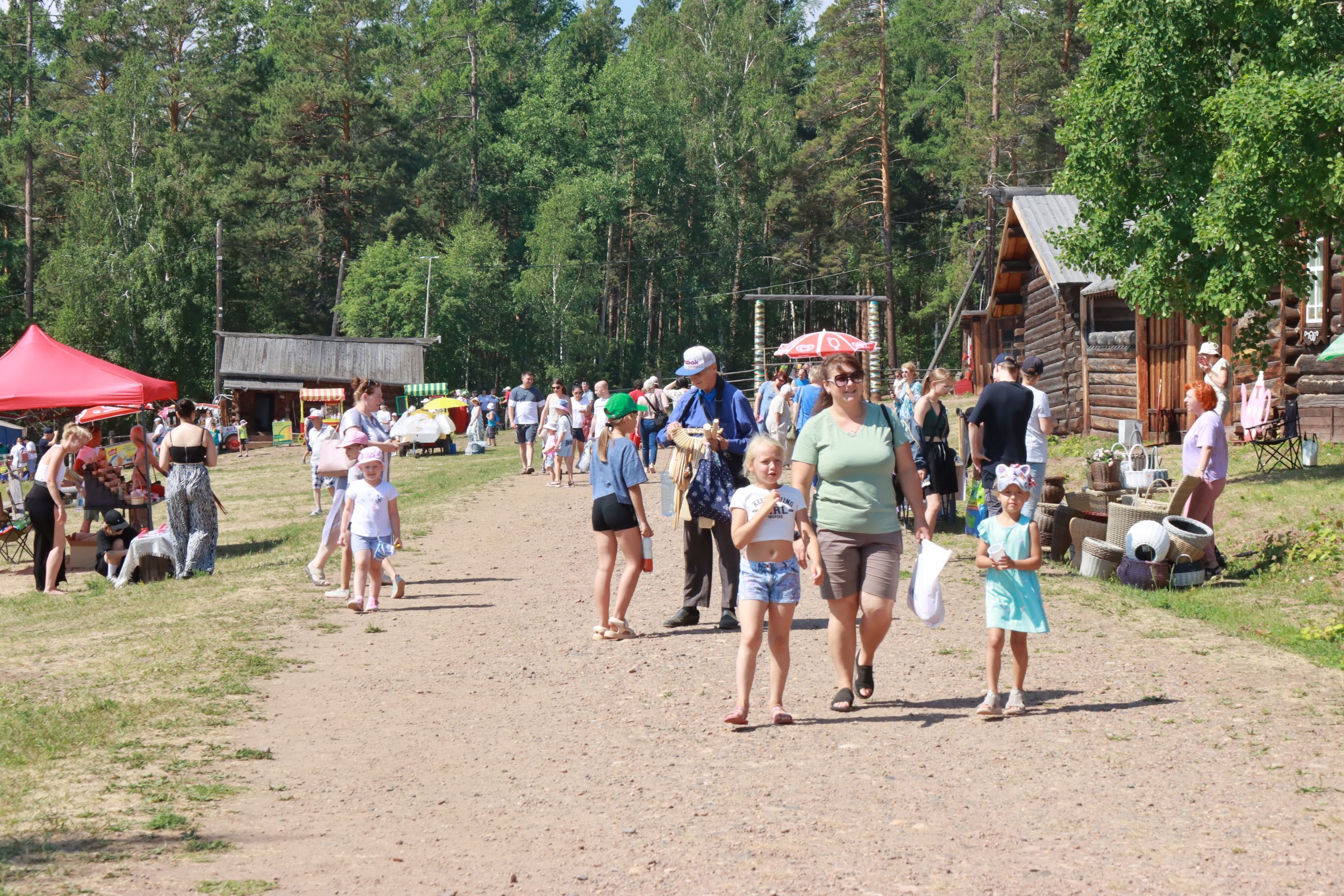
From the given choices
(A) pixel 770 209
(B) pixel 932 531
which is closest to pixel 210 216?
(A) pixel 770 209

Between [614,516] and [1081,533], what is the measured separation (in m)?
5.05

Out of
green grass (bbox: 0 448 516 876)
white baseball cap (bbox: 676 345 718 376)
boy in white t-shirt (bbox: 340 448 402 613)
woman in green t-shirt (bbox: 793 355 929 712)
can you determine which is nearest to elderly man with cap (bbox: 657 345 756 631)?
white baseball cap (bbox: 676 345 718 376)

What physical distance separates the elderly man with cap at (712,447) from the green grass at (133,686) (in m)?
2.79

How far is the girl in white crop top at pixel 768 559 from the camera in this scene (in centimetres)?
659

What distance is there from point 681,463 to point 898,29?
66.5m

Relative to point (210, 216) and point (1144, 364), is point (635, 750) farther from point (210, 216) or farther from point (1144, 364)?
point (210, 216)

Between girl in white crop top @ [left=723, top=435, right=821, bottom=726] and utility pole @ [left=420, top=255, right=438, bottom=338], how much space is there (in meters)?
49.3

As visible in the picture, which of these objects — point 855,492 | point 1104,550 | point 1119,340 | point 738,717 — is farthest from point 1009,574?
point 1119,340

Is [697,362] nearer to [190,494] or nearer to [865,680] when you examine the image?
[865,680]

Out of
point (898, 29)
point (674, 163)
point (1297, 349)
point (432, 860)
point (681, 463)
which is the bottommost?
point (432, 860)

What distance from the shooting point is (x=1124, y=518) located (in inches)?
440

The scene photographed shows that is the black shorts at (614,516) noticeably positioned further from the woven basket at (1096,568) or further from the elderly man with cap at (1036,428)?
the woven basket at (1096,568)

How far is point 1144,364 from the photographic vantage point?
884 inches

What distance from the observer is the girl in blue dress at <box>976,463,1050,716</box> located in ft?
22.1
